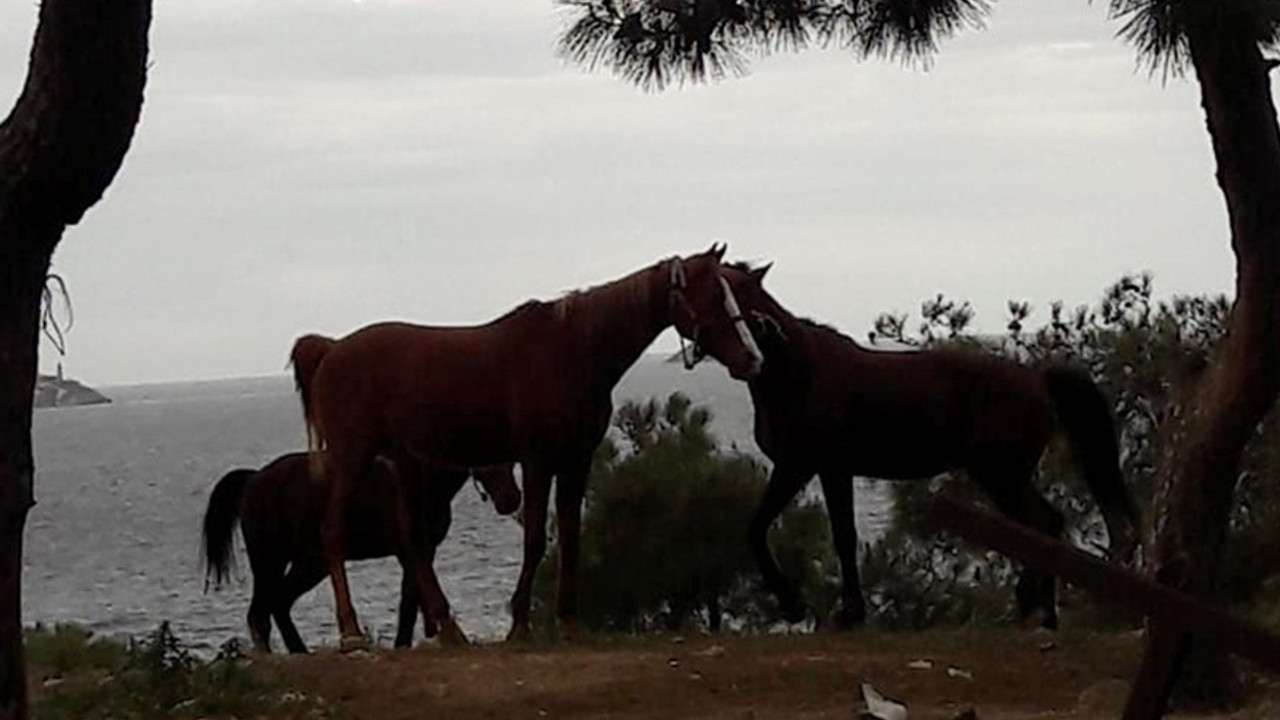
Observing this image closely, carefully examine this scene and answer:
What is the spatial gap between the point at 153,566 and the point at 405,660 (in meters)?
34.1

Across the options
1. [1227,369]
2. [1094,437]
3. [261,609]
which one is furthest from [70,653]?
[1227,369]

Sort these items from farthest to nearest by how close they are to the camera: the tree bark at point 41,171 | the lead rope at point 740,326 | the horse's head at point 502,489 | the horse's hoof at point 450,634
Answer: the horse's head at point 502,489, the horse's hoof at point 450,634, the lead rope at point 740,326, the tree bark at point 41,171

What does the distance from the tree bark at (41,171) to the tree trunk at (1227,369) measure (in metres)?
3.63

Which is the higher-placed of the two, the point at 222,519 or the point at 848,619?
the point at 222,519

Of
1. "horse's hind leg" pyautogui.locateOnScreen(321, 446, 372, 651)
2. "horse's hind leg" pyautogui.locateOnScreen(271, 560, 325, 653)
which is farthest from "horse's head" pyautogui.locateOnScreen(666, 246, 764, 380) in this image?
"horse's hind leg" pyautogui.locateOnScreen(271, 560, 325, 653)

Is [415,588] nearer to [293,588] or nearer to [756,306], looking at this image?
[293,588]

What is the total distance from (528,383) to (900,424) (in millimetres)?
2020

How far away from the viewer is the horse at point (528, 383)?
34.3 feet

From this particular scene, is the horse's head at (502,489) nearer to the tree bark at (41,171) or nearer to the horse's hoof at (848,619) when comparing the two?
the horse's hoof at (848,619)

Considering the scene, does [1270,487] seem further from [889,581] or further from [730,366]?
[730,366]

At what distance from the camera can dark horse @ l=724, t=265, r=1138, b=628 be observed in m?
11.1

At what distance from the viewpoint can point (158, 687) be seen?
884 centimetres

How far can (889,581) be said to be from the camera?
17188 millimetres

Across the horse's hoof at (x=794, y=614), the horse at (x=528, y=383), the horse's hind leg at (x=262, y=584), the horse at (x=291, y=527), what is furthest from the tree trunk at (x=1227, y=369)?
the horse's hind leg at (x=262, y=584)
